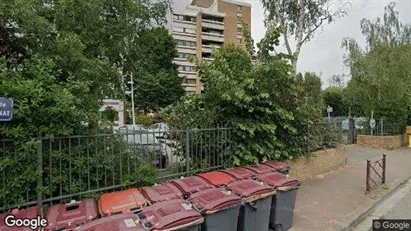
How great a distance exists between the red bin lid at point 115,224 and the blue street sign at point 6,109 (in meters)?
1.77

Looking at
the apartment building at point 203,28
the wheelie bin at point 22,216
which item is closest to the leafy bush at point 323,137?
the wheelie bin at point 22,216

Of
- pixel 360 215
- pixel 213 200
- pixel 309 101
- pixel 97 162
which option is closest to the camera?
pixel 213 200

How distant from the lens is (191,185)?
4.40 m

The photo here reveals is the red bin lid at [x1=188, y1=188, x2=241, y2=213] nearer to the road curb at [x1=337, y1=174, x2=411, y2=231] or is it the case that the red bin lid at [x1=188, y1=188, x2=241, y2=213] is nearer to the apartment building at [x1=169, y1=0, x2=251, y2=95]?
the road curb at [x1=337, y1=174, x2=411, y2=231]

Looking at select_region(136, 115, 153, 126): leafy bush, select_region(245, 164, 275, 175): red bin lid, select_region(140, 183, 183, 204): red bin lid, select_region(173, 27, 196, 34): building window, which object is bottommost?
select_region(140, 183, 183, 204): red bin lid

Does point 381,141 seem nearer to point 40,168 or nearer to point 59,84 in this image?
point 59,84

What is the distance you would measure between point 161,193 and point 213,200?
2.36 feet

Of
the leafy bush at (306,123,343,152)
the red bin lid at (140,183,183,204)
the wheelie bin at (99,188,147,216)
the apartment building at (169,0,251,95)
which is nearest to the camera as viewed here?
the wheelie bin at (99,188,147,216)

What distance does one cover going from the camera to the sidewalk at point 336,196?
219 inches

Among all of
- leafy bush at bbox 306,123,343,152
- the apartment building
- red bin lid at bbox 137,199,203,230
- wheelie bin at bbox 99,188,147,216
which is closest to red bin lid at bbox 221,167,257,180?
red bin lid at bbox 137,199,203,230

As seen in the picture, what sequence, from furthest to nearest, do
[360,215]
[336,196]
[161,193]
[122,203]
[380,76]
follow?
[380,76]
[336,196]
[360,215]
[161,193]
[122,203]

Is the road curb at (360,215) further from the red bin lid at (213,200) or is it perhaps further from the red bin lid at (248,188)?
the red bin lid at (213,200)

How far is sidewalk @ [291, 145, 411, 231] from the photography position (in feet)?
18.3

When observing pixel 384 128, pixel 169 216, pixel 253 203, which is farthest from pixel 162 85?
pixel 169 216
